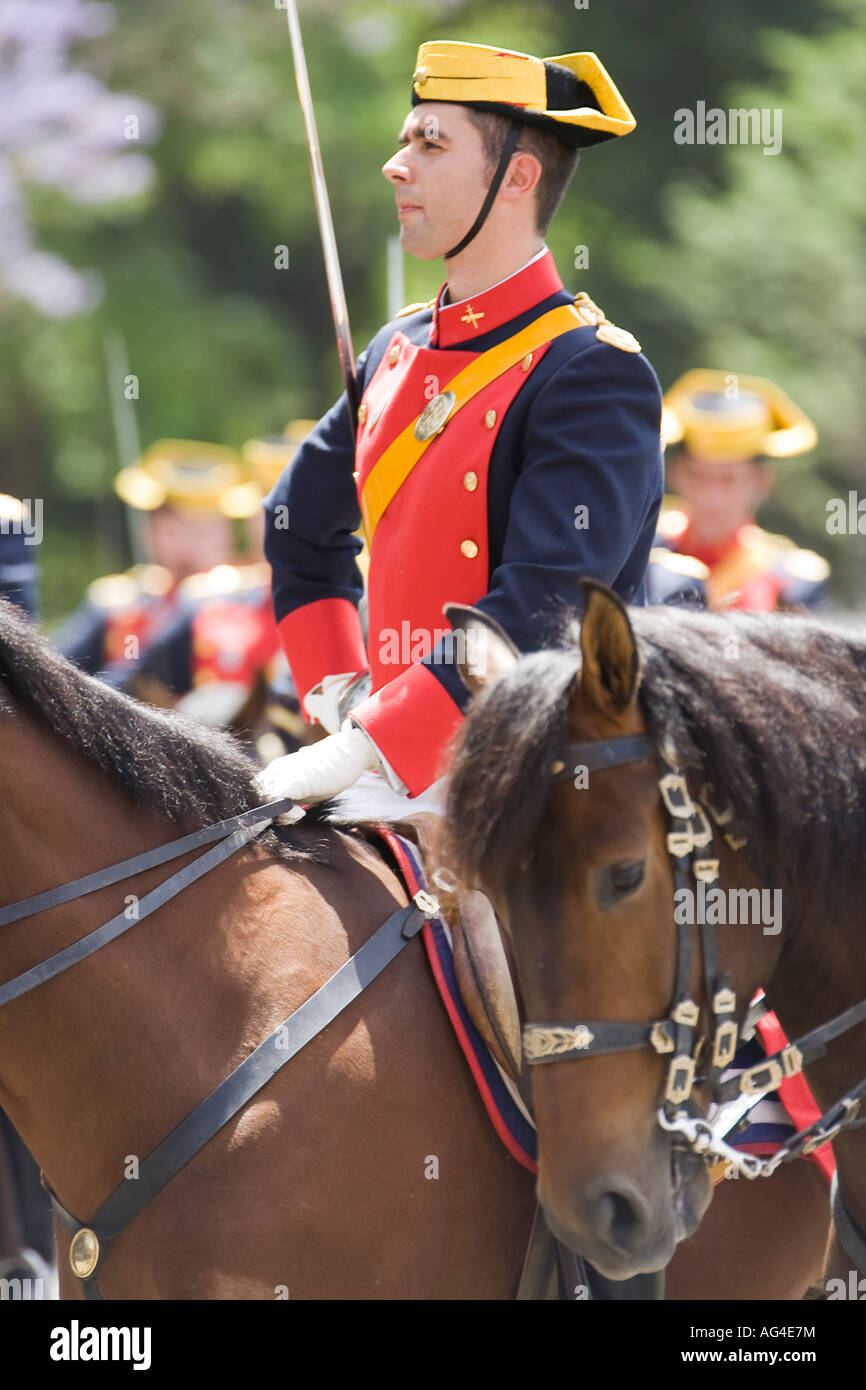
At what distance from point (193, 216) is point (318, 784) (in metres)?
21.6

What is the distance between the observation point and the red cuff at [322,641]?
402 cm

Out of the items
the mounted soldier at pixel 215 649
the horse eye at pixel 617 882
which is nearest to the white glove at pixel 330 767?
the horse eye at pixel 617 882

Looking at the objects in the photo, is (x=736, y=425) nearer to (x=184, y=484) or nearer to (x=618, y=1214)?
(x=184, y=484)

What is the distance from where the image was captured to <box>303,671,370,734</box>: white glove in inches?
152

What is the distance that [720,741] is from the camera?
101 inches

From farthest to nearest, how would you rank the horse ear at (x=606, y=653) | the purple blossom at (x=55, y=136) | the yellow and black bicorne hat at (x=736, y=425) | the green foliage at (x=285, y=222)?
1. the green foliage at (x=285, y=222)
2. the purple blossom at (x=55, y=136)
3. the yellow and black bicorne hat at (x=736, y=425)
4. the horse ear at (x=606, y=653)

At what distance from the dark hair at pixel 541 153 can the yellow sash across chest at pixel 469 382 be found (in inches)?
8.2

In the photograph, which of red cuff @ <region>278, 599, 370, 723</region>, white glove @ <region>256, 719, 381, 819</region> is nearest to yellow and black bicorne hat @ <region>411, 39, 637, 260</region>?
red cuff @ <region>278, 599, 370, 723</region>

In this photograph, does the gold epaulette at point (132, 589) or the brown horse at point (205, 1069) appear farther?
the gold epaulette at point (132, 589)

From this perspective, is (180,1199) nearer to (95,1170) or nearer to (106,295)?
(95,1170)

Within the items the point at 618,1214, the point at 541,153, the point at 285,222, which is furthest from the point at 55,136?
the point at 618,1214

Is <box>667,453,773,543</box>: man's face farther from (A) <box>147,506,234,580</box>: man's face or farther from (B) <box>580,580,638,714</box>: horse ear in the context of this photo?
(B) <box>580,580,638,714</box>: horse ear

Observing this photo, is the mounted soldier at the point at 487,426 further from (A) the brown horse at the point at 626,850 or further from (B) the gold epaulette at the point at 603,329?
(A) the brown horse at the point at 626,850

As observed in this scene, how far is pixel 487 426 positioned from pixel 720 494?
4.52 meters
